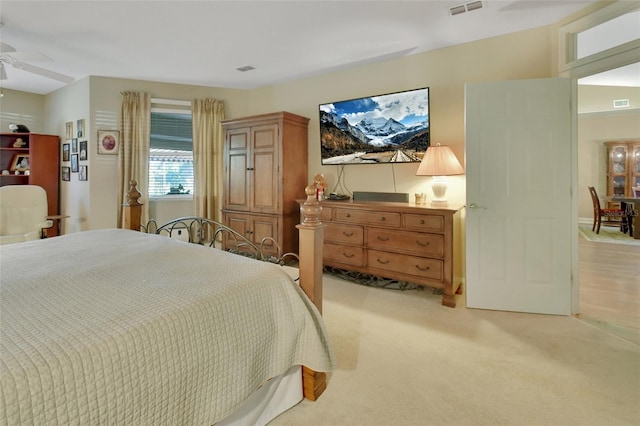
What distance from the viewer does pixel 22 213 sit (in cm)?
392

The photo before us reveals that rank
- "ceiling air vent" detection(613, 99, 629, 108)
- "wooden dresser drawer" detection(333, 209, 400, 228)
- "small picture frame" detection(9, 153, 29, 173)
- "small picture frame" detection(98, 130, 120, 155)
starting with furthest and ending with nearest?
1. "ceiling air vent" detection(613, 99, 629, 108)
2. "small picture frame" detection(9, 153, 29, 173)
3. "small picture frame" detection(98, 130, 120, 155)
4. "wooden dresser drawer" detection(333, 209, 400, 228)

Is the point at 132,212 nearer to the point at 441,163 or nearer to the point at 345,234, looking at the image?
the point at 345,234

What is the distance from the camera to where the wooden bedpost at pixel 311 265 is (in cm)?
167

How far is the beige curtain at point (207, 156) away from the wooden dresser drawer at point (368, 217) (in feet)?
7.50

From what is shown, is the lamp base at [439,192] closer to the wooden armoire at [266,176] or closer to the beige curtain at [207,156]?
the wooden armoire at [266,176]

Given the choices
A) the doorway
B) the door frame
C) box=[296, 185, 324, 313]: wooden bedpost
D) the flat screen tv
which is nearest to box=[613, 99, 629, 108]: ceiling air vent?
the doorway

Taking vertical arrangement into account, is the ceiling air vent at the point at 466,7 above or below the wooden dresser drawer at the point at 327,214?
above

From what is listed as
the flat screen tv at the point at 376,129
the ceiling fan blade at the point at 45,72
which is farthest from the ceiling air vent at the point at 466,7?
the ceiling fan blade at the point at 45,72

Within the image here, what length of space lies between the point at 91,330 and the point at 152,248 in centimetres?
102

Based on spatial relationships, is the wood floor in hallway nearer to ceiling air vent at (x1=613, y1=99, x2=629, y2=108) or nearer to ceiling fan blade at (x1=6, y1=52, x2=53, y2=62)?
ceiling air vent at (x1=613, y1=99, x2=629, y2=108)

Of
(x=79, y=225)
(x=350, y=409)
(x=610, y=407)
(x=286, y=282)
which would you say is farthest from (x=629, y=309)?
(x=79, y=225)

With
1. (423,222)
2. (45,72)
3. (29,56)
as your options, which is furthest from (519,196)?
(45,72)

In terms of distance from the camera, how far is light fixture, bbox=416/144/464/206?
10.2ft

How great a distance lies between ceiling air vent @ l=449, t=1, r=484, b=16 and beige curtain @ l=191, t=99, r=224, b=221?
337cm
